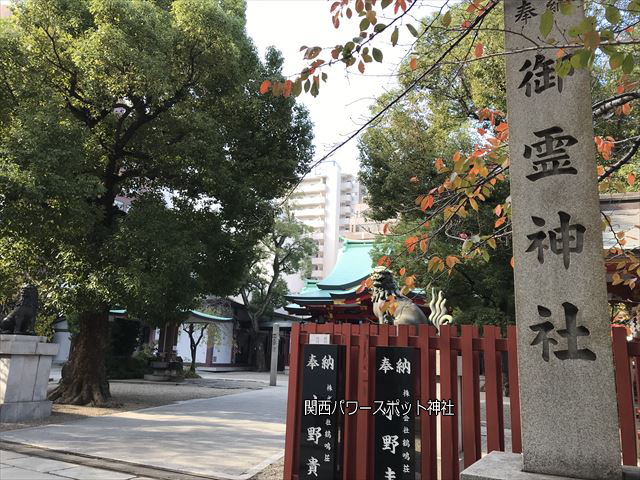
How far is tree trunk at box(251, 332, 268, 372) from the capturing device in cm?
3229

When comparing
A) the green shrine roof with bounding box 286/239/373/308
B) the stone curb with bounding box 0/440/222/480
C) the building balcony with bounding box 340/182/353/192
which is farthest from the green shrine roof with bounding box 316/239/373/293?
the building balcony with bounding box 340/182/353/192

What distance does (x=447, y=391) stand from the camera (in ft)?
12.5

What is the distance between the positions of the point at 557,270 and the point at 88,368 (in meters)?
11.1

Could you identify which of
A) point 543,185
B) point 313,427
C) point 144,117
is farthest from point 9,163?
point 543,185

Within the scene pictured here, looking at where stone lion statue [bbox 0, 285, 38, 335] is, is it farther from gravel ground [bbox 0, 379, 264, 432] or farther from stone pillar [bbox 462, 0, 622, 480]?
stone pillar [bbox 462, 0, 622, 480]

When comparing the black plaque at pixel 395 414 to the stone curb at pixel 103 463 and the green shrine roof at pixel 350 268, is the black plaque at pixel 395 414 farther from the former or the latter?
the green shrine roof at pixel 350 268

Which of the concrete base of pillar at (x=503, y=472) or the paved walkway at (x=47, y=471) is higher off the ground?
the concrete base of pillar at (x=503, y=472)

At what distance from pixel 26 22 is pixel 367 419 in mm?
10209

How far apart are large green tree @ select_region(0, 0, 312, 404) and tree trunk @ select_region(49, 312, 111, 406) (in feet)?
0.11

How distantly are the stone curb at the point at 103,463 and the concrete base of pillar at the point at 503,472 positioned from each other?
11.2ft

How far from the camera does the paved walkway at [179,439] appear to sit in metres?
→ 5.68

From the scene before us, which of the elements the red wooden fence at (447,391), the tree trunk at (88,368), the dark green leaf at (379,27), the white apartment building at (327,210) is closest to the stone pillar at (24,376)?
the tree trunk at (88,368)

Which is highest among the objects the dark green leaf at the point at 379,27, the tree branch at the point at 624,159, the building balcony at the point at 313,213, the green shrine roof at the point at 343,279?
the building balcony at the point at 313,213

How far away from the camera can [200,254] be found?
1068cm
